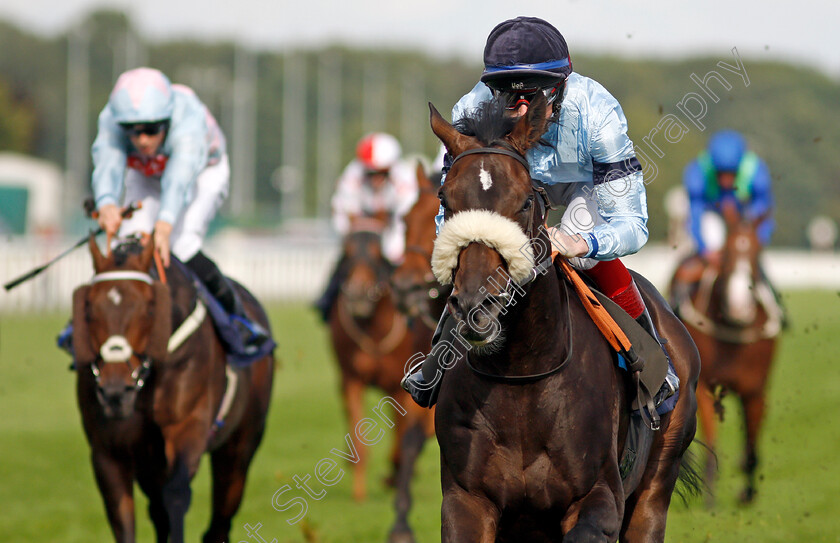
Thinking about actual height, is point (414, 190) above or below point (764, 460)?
above

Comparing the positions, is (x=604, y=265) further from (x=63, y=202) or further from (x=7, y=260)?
(x=63, y=202)

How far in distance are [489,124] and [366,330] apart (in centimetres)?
580

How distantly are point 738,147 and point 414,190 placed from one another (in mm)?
2701

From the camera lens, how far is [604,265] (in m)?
4.03

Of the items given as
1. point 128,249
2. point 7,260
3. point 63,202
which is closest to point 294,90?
point 63,202

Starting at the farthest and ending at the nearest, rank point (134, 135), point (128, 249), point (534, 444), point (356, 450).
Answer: point (356, 450)
point (134, 135)
point (128, 249)
point (534, 444)

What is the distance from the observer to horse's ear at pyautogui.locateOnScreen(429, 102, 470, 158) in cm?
325

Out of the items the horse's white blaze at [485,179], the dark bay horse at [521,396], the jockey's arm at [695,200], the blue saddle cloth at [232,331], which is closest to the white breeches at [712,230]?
the jockey's arm at [695,200]

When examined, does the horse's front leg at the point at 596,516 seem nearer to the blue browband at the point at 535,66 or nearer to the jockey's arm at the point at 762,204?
the blue browband at the point at 535,66

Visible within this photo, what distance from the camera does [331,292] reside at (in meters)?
9.45

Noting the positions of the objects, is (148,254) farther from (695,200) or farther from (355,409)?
(695,200)

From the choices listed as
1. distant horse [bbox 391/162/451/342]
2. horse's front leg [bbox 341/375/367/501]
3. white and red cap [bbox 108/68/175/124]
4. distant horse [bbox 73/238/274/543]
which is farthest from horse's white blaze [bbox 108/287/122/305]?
horse's front leg [bbox 341/375/367/501]

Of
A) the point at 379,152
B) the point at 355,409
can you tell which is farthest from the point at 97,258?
the point at 379,152

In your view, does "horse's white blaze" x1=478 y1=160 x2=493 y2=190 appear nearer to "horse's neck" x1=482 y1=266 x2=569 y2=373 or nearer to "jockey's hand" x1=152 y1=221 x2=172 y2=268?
"horse's neck" x1=482 y1=266 x2=569 y2=373
